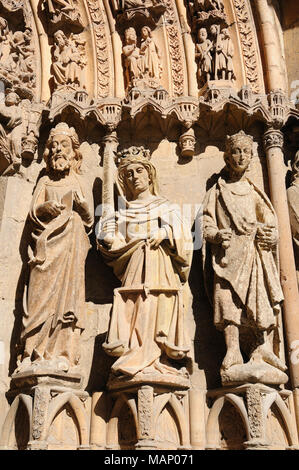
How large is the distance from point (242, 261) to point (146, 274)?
32.4 inches

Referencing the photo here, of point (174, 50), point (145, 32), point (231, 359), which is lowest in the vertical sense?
point (231, 359)

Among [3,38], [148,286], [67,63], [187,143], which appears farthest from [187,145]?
[3,38]

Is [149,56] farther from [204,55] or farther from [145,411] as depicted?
[145,411]

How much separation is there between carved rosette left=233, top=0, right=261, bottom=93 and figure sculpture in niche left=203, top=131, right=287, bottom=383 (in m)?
0.97

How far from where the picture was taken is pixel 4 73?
578cm

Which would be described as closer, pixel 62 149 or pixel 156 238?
pixel 156 238

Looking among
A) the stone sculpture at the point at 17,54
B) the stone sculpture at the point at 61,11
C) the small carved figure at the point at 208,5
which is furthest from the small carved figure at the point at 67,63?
the small carved figure at the point at 208,5

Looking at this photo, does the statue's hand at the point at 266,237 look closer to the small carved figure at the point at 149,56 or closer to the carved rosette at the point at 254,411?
the carved rosette at the point at 254,411

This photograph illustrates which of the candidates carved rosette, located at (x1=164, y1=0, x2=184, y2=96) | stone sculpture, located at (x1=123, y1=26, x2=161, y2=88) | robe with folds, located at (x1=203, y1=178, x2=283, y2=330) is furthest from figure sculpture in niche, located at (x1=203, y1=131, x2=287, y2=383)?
stone sculpture, located at (x1=123, y1=26, x2=161, y2=88)

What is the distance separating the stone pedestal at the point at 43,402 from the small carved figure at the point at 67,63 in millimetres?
2950

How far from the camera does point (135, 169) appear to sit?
5.59 meters

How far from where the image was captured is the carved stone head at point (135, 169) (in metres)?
5.60

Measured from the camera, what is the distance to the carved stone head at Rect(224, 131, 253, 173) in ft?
18.4
